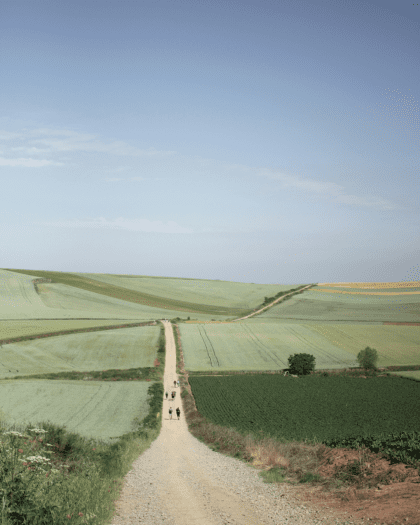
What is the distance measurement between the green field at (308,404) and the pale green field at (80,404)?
6.65 m

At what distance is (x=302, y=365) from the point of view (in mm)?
54000

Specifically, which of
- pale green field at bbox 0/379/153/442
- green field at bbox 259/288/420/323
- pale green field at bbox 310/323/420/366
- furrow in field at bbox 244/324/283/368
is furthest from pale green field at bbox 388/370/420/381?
green field at bbox 259/288/420/323

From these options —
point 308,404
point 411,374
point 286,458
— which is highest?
point 286,458

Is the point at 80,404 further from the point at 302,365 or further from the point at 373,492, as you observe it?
the point at 373,492

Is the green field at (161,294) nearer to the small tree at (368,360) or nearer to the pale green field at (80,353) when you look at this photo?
the pale green field at (80,353)

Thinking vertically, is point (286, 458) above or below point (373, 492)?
below

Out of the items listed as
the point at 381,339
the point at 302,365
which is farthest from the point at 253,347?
the point at 381,339

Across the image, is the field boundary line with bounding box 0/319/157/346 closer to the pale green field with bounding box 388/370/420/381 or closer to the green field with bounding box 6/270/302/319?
the green field with bounding box 6/270/302/319

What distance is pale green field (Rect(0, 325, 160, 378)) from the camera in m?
50.8

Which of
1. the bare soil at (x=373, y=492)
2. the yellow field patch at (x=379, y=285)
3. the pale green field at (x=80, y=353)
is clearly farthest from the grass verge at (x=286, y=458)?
the yellow field patch at (x=379, y=285)

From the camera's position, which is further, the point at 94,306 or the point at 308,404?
the point at 94,306

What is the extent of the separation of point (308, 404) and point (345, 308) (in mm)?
70717

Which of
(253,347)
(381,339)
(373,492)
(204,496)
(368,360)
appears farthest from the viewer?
(381,339)

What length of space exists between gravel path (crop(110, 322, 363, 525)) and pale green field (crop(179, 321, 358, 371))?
124 feet
